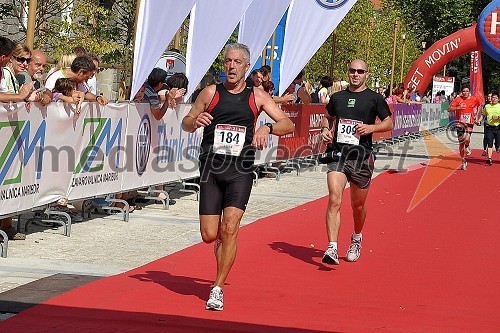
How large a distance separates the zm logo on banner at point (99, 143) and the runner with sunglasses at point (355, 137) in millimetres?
2823

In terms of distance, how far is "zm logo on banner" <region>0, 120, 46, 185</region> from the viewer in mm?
10235

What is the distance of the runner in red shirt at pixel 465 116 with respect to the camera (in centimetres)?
2653

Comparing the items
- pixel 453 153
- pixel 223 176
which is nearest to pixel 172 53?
pixel 223 176

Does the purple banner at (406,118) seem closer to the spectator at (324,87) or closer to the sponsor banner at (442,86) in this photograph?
the spectator at (324,87)

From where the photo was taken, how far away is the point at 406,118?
38125 millimetres

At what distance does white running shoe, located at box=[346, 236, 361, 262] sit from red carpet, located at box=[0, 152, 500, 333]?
0.09m

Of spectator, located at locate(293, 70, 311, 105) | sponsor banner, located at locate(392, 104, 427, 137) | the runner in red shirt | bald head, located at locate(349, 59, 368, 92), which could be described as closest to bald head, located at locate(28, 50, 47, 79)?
bald head, located at locate(349, 59, 368, 92)

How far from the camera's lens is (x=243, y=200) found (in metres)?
8.32

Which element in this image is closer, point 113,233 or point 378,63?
point 113,233

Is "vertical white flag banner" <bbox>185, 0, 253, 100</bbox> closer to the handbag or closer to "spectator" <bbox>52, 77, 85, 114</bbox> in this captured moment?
"spectator" <bbox>52, 77, 85, 114</bbox>

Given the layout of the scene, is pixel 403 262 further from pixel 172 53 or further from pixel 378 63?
pixel 378 63

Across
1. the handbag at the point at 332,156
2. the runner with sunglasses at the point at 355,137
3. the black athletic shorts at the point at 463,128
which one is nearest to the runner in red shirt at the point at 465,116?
the black athletic shorts at the point at 463,128

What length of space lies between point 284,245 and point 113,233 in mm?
1891

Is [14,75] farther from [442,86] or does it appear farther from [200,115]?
[442,86]
